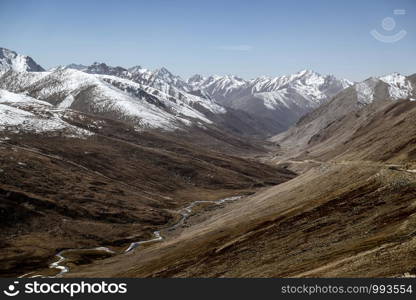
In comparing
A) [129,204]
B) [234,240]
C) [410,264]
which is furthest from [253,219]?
[129,204]

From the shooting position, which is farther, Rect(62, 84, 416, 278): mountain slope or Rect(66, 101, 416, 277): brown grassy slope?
Rect(66, 101, 416, 277): brown grassy slope

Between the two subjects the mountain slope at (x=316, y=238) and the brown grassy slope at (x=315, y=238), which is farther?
the brown grassy slope at (x=315, y=238)

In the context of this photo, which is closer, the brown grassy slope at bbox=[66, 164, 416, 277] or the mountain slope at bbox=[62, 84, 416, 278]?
the mountain slope at bbox=[62, 84, 416, 278]

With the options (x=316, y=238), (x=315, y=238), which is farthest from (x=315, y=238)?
(x=316, y=238)

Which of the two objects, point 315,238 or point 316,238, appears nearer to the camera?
point 316,238

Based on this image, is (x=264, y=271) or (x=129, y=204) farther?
(x=129, y=204)

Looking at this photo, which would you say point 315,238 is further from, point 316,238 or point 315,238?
point 316,238

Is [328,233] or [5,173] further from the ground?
[5,173]

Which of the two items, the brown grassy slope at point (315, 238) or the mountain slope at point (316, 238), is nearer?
the mountain slope at point (316, 238)

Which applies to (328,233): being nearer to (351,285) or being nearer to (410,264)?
(410,264)

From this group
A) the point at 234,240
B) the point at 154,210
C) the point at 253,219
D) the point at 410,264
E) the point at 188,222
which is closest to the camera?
the point at 410,264

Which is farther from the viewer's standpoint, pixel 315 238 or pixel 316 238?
pixel 315 238
